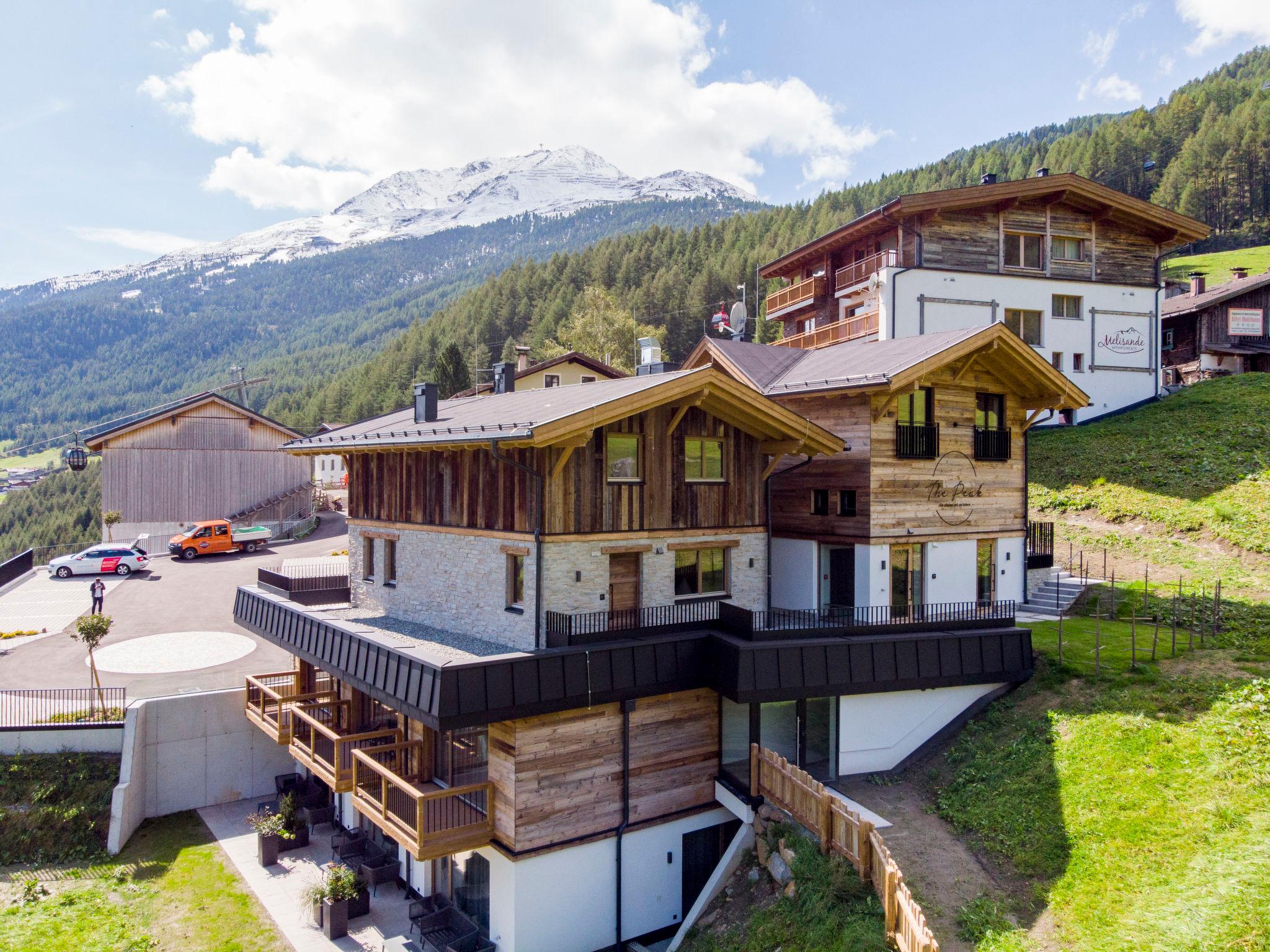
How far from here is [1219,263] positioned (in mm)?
76125

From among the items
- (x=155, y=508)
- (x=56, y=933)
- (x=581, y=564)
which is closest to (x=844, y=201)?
(x=155, y=508)

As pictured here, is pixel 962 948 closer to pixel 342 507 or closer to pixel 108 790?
pixel 108 790

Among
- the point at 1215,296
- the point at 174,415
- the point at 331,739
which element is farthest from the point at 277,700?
the point at 1215,296

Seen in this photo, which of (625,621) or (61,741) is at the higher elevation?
(625,621)

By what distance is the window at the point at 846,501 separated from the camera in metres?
18.0

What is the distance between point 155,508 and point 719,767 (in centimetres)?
3905

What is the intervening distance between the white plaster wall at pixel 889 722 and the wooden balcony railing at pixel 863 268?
20095 mm

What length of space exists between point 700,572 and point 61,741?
54.7ft

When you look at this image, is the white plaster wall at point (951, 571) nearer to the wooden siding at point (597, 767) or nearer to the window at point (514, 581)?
the wooden siding at point (597, 767)

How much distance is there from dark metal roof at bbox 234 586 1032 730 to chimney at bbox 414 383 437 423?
16.8ft

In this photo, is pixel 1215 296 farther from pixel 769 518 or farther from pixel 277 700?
pixel 277 700

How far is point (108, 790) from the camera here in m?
19.8

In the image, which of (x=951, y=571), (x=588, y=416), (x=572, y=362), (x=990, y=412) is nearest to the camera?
(x=588, y=416)

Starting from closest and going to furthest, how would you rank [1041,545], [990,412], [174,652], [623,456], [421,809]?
[421,809] < [623,456] < [990,412] < [1041,545] < [174,652]
